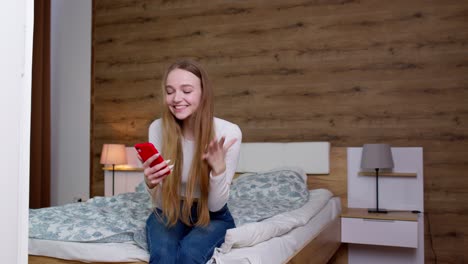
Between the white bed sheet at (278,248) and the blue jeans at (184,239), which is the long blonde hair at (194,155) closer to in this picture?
the blue jeans at (184,239)

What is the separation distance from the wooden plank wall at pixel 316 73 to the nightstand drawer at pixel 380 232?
0.47 meters

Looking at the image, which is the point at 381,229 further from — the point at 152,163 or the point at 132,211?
the point at 152,163

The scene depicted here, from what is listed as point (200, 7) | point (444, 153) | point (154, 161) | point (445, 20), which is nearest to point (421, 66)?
point (445, 20)

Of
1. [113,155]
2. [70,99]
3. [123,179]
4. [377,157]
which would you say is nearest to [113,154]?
[113,155]

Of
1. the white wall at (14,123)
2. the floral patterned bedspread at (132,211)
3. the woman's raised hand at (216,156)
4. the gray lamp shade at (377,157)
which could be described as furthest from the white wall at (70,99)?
the white wall at (14,123)

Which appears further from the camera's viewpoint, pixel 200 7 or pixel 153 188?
pixel 200 7

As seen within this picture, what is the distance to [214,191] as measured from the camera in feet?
4.82

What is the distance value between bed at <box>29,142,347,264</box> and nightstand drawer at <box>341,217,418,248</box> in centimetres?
8

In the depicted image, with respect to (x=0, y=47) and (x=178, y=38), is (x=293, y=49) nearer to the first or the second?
(x=178, y=38)

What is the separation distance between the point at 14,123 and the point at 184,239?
104cm

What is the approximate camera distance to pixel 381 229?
282cm

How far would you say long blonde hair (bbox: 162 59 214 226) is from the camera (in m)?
1.51

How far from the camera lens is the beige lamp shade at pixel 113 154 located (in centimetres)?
372

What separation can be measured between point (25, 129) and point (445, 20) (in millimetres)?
3278
